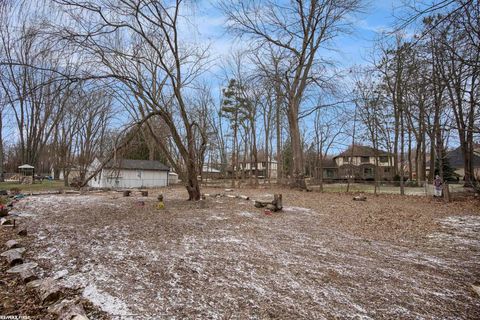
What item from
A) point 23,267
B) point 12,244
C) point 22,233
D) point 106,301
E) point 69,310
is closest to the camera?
point 69,310

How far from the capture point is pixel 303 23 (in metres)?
16.0

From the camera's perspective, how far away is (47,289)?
9.43 ft

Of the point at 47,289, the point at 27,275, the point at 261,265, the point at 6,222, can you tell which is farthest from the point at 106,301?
the point at 6,222

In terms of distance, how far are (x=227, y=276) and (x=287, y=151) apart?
114ft

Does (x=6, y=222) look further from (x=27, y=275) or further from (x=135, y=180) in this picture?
(x=135, y=180)

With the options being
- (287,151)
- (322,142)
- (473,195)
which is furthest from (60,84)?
(287,151)

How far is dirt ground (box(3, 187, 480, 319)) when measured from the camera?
279 centimetres

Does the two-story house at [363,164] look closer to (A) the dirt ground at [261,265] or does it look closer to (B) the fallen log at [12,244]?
(A) the dirt ground at [261,265]

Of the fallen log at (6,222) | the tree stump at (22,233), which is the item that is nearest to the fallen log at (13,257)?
the tree stump at (22,233)

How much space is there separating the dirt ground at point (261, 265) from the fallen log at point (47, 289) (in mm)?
169

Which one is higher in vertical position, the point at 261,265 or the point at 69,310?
the point at 69,310

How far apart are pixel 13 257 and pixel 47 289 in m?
1.51

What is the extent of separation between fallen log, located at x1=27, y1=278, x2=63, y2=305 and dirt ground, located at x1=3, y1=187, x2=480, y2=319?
0.17 meters

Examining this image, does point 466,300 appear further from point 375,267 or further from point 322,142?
point 322,142
